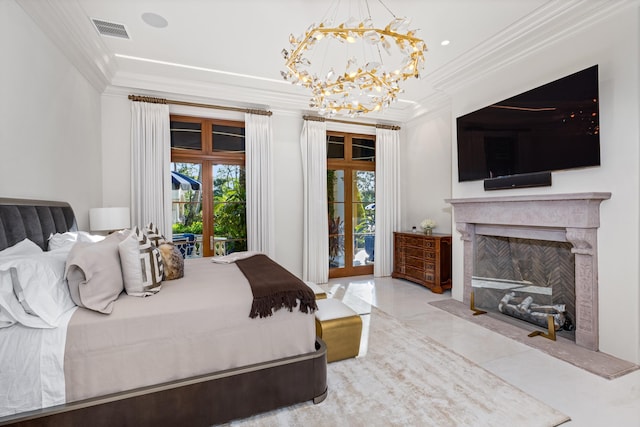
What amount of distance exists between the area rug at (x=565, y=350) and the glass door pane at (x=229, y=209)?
131 inches

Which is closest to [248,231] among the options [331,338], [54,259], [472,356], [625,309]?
[331,338]

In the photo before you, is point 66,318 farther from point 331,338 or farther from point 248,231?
point 248,231

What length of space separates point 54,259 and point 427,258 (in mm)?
4469

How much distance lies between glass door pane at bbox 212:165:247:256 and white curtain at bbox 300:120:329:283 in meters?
1.02

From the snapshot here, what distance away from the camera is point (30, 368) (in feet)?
4.61

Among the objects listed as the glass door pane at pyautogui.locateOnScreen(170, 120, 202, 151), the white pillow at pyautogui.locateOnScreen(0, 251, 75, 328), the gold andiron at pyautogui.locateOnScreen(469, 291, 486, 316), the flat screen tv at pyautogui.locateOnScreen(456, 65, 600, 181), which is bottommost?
the gold andiron at pyautogui.locateOnScreen(469, 291, 486, 316)

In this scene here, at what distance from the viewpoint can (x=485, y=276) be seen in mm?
3932

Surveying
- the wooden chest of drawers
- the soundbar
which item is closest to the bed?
the soundbar

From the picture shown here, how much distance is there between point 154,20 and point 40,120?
4.53 feet

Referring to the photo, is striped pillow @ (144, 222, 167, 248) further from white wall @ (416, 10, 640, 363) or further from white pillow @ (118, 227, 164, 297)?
white wall @ (416, 10, 640, 363)

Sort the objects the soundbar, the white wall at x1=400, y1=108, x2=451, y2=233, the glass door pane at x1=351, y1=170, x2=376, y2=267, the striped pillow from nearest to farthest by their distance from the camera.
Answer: the striped pillow < the soundbar < the white wall at x1=400, y1=108, x2=451, y2=233 < the glass door pane at x1=351, y1=170, x2=376, y2=267

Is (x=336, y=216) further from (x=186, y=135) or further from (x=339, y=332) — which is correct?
(x=339, y=332)

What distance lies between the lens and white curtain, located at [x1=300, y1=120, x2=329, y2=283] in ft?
16.6

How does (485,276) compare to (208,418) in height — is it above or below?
above
